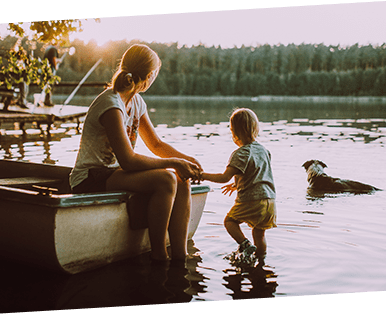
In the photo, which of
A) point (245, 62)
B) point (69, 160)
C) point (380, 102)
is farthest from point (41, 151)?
point (245, 62)

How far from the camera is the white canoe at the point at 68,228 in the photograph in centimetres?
286

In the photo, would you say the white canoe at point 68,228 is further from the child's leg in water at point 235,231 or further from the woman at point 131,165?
the child's leg in water at point 235,231

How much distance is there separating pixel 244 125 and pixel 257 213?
0.61 m

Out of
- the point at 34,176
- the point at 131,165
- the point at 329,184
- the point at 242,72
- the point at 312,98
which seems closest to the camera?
the point at 131,165

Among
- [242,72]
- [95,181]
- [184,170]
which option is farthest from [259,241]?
[242,72]

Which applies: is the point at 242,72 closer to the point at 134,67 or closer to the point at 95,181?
the point at 134,67

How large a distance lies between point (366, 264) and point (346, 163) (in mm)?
5196

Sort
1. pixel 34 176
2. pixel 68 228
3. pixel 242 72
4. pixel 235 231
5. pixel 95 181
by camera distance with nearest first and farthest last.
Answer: pixel 68 228 → pixel 95 181 → pixel 235 231 → pixel 34 176 → pixel 242 72

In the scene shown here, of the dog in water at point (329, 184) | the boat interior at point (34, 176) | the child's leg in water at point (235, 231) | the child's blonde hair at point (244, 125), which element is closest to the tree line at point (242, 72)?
the dog in water at point (329, 184)

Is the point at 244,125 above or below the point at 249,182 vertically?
above

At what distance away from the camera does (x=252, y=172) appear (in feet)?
11.1

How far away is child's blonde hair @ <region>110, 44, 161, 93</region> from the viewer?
310 centimetres

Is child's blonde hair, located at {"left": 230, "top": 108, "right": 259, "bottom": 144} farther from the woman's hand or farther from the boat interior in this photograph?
the boat interior

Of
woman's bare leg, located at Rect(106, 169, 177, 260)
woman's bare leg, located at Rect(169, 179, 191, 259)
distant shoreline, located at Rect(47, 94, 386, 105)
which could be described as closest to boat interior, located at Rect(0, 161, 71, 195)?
woman's bare leg, located at Rect(106, 169, 177, 260)
